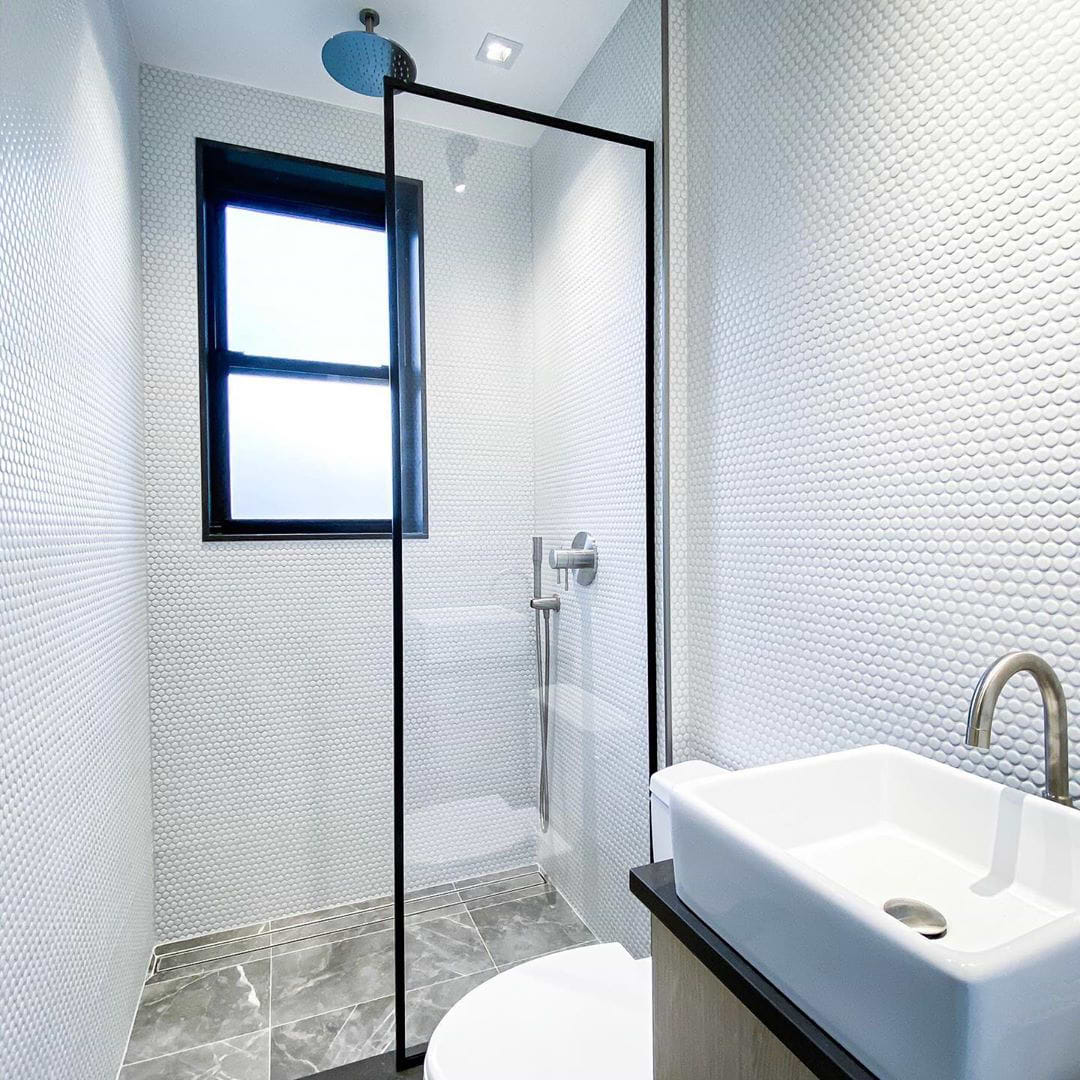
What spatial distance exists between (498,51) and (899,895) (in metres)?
2.19

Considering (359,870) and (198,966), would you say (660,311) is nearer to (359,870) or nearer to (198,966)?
(359,870)

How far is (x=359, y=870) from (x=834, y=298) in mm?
2325

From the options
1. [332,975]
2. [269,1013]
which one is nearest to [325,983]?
[332,975]

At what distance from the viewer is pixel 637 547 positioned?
183 centimetres

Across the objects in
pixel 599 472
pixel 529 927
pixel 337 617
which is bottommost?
pixel 529 927

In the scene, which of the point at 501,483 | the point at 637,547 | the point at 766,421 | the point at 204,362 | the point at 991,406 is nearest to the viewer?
A: the point at 991,406

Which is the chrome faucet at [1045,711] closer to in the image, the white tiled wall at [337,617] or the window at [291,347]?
the white tiled wall at [337,617]

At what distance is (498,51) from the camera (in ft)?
6.22

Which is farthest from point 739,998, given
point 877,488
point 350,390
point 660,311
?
point 350,390

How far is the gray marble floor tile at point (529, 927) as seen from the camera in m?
1.69

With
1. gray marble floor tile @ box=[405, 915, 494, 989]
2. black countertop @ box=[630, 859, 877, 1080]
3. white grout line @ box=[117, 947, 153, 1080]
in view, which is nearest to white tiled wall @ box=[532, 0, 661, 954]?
gray marble floor tile @ box=[405, 915, 494, 989]

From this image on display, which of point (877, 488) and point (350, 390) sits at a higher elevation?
point (350, 390)

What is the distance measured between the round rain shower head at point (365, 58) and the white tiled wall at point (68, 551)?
571 millimetres

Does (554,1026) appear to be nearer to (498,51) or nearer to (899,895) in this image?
(899,895)
